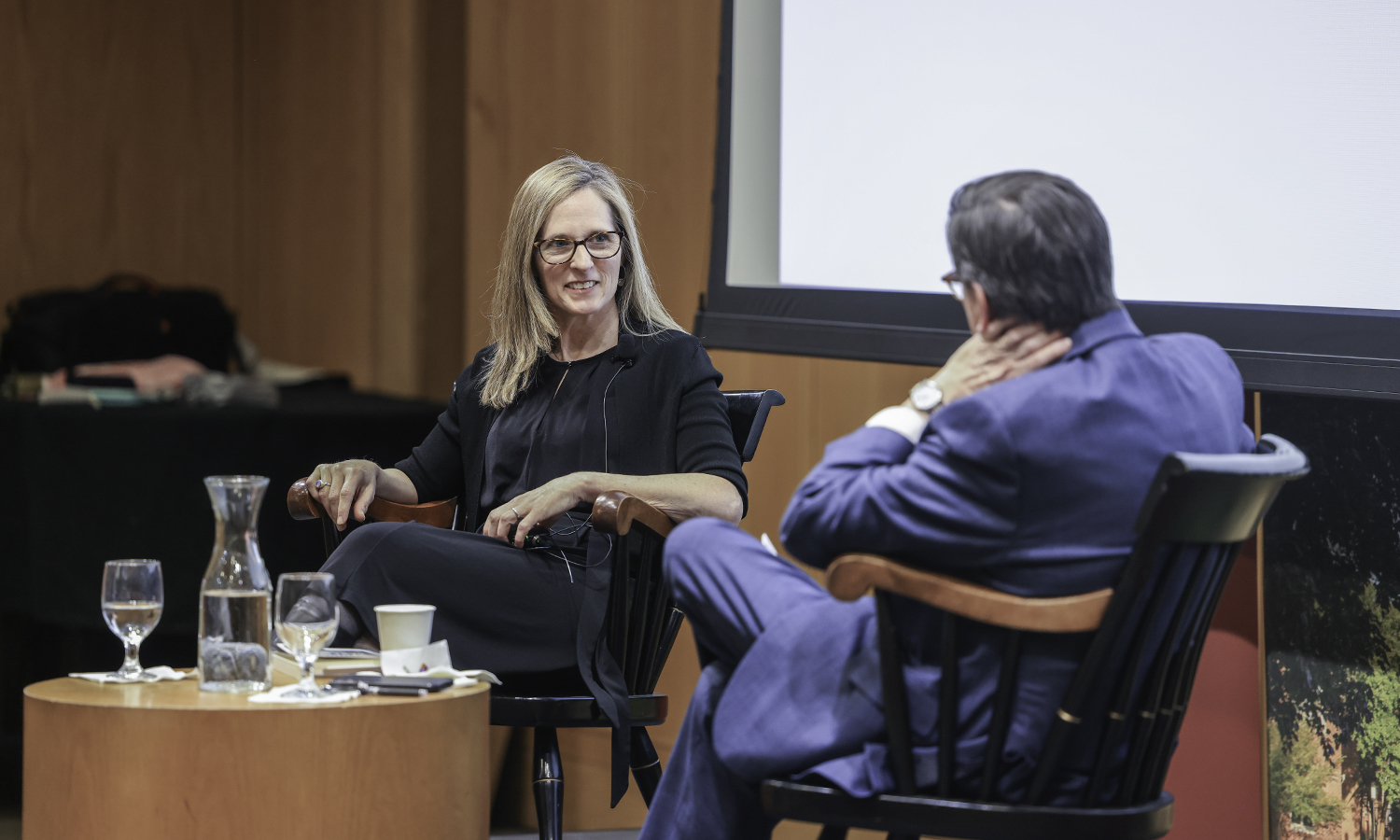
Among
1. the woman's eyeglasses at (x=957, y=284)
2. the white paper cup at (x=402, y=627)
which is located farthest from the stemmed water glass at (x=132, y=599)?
the woman's eyeglasses at (x=957, y=284)

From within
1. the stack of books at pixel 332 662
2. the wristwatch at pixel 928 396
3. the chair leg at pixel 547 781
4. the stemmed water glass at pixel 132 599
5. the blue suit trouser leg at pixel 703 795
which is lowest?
the chair leg at pixel 547 781

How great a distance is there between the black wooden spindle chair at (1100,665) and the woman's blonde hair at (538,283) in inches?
45.2

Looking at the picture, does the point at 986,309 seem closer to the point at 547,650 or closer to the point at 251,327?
the point at 547,650

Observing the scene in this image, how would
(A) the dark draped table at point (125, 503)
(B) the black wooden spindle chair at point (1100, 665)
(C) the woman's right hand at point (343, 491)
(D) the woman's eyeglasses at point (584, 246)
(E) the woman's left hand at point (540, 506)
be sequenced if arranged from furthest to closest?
(A) the dark draped table at point (125, 503), (D) the woman's eyeglasses at point (584, 246), (C) the woman's right hand at point (343, 491), (E) the woman's left hand at point (540, 506), (B) the black wooden spindle chair at point (1100, 665)

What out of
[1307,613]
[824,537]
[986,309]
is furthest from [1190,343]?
[1307,613]

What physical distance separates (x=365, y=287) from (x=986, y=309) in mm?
3819

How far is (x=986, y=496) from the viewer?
1479 mm

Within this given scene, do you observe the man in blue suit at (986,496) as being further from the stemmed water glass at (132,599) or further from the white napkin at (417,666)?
the stemmed water glass at (132,599)

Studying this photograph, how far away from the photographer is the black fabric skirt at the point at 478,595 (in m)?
2.21

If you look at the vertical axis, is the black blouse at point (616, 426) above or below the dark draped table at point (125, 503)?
above

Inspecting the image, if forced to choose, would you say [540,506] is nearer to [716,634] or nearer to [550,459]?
[550,459]

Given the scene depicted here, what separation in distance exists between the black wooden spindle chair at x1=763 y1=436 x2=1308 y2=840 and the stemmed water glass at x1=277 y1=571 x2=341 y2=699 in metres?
0.55

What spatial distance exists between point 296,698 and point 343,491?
760 millimetres

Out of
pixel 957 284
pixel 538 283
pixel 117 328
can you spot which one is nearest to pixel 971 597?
pixel 957 284
